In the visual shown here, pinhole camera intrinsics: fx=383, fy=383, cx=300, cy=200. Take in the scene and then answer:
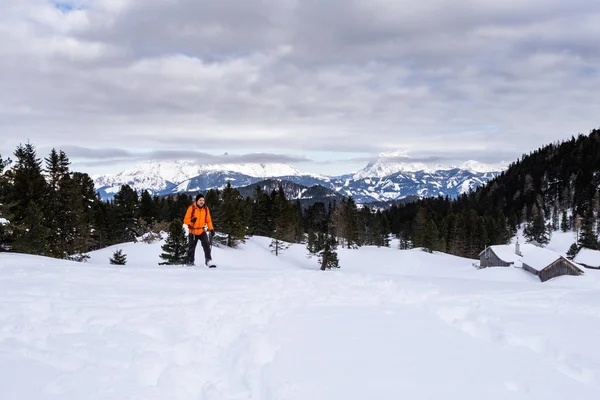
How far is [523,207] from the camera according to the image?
147 m

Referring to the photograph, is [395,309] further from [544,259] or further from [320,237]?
[544,259]

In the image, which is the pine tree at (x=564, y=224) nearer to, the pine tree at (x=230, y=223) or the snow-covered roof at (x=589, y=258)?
the snow-covered roof at (x=589, y=258)

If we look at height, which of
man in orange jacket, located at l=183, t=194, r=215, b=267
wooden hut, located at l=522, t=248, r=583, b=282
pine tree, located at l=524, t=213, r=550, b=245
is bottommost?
wooden hut, located at l=522, t=248, r=583, b=282

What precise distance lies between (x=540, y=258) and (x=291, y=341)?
58571 millimetres

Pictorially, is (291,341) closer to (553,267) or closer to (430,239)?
(553,267)

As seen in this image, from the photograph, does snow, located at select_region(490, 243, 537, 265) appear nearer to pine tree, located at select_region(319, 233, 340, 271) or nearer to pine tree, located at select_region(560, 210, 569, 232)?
pine tree, located at select_region(319, 233, 340, 271)

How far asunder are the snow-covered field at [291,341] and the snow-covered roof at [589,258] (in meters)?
67.7

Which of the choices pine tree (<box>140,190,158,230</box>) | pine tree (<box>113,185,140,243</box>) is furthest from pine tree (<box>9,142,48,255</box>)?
pine tree (<box>140,190,158,230</box>)

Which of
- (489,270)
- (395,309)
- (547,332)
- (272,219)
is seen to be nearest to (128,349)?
(395,309)

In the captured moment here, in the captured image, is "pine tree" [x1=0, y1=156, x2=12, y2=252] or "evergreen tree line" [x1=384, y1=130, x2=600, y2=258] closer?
"pine tree" [x1=0, y1=156, x2=12, y2=252]

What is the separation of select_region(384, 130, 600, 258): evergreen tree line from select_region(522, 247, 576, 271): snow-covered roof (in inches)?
1052

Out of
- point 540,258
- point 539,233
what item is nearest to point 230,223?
point 540,258

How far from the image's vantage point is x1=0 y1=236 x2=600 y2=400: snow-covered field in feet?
13.5

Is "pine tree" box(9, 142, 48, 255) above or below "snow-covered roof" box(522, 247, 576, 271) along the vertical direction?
above
